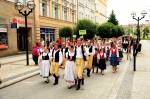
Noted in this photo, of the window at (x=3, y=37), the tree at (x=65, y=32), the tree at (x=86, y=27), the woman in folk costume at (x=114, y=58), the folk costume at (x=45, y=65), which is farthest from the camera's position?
the tree at (x=86, y=27)

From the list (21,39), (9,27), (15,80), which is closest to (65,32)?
(21,39)

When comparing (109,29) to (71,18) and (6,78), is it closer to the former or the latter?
(71,18)

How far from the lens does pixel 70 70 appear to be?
1239 centimetres

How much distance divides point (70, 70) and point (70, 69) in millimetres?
40

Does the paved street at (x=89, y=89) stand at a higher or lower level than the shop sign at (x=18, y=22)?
lower

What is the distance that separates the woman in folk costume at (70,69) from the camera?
12406 millimetres

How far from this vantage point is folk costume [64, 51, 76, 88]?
40.7 feet

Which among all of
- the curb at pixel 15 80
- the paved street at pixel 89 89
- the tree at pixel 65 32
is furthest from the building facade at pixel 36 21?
the paved street at pixel 89 89

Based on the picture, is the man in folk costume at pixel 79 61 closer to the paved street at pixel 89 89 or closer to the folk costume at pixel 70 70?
the folk costume at pixel 70 70

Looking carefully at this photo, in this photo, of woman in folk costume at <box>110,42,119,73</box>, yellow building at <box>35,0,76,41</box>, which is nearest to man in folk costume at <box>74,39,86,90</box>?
woman in folk costume at <box>110,42,119,73</box>

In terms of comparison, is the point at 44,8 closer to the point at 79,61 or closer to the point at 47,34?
the point at 47,34

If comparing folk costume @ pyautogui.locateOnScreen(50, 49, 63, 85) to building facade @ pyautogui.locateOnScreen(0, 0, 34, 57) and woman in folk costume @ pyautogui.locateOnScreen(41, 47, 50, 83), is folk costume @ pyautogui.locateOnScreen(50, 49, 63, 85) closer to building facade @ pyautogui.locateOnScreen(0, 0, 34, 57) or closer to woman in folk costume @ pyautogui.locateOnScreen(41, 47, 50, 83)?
woman in folk costume @ pyautogui.locateOnScreen(41, 47, 50, 83)

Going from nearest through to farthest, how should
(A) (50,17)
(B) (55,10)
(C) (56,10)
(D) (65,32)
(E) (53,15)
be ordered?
1. (A) (50,17)
2. (E) (53,15)
3. (D) (65,32)
4. (B) (55,10)
5. (C) (56,10)

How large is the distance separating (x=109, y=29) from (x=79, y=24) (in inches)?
785
